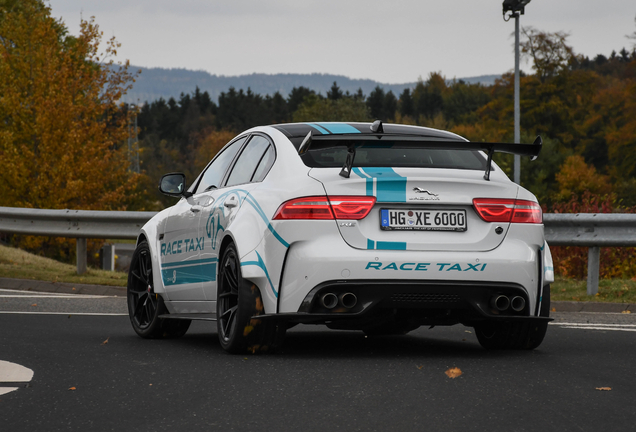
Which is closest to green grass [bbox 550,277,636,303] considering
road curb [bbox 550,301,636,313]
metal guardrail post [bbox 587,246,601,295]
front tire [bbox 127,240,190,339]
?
metal guardrail post [bbox 587,246,601,295]

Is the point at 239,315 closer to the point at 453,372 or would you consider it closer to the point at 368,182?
the point at 368,182

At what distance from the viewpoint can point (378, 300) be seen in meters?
5.68

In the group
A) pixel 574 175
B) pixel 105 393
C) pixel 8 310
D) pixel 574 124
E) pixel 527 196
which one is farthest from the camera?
pixel 574 124

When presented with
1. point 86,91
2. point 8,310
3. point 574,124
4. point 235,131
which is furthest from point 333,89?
point 8,310

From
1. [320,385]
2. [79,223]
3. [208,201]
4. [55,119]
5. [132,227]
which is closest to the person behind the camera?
[320,385]

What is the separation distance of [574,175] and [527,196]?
6623 cm

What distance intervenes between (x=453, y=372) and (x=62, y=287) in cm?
848

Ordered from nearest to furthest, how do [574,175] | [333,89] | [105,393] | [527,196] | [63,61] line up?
[105,393] → [527,196] → [63,61] → [574,175] → [333,89]

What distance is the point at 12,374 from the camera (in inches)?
213

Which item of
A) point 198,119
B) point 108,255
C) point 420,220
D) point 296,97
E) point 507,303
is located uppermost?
point 296,97

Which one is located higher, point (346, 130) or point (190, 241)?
point (346, 130)

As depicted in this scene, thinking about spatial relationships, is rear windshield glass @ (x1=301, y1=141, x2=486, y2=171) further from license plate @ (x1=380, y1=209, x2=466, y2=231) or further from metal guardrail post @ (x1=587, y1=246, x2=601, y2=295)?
metal guardrail post @ (x1=587, y1=246, x2=601, y2=295)

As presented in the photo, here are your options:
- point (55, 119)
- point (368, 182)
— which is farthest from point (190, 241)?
point (55, 119)

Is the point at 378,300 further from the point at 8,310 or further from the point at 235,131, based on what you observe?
the point at 235,131
